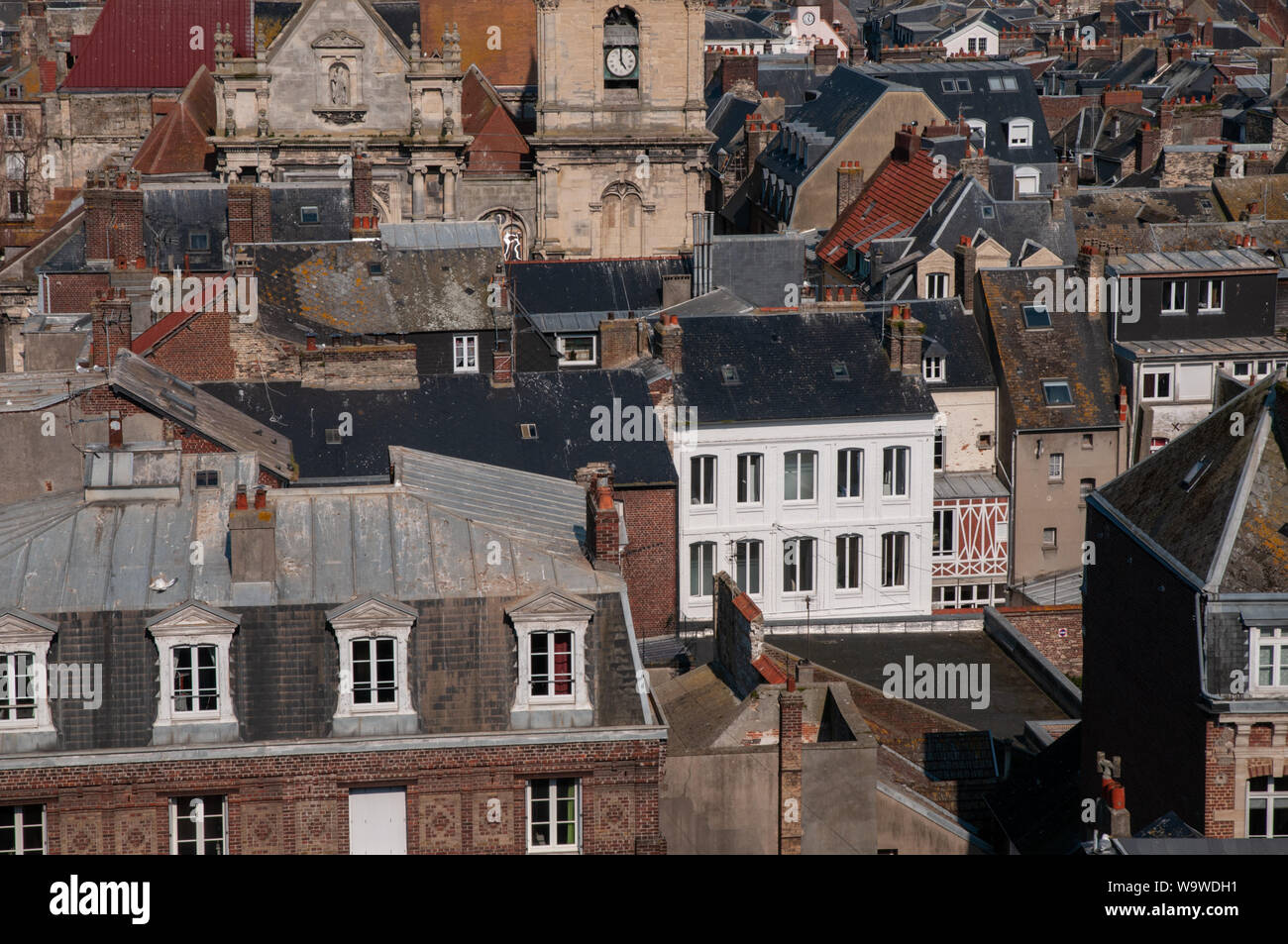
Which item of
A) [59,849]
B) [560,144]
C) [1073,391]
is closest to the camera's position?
[59,849]

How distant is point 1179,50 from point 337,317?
3585 inches

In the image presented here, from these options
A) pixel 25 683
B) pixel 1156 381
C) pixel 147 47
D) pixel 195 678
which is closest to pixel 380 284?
pixel 1156 381

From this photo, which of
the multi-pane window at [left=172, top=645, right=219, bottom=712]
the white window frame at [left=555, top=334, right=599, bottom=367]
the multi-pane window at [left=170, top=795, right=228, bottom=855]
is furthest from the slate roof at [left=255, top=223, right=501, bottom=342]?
the multi-pane window at [left=170, top=795, right=228, bottom=855]

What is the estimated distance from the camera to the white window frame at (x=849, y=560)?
53.4 metres

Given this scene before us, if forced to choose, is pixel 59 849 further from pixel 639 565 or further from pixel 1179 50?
pixel 1179 50

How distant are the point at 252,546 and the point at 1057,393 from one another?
119 feet

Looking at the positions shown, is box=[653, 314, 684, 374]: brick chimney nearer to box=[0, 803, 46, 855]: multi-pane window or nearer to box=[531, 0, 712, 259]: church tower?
box=[531, 0, 712, 259]: church tower

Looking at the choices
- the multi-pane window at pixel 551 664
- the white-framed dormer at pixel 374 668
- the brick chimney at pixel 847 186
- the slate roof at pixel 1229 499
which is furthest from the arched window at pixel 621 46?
the white-framed dormer at pixel 374 668

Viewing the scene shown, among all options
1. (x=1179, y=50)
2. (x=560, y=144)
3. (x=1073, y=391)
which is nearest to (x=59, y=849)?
(x=1073, y=391)

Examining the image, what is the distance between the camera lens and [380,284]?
173ft

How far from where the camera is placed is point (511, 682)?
89.2ft

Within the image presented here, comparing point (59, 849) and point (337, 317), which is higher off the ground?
point (337, 317)

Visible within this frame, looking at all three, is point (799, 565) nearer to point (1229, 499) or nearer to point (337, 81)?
point (1229, 499)

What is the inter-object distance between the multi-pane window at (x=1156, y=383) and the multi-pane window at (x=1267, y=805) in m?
31.2
